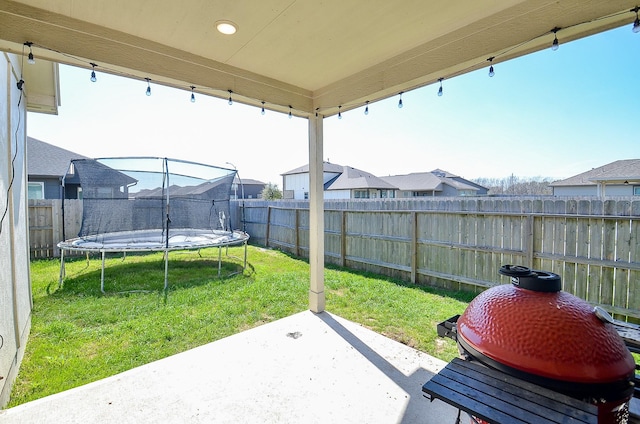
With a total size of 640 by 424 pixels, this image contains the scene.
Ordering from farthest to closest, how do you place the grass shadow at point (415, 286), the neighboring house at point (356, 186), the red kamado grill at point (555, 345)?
the neighboring house at point (356, 186)
the grass shadow at point (415, 286)
the red kamado grill at point (555, 345)

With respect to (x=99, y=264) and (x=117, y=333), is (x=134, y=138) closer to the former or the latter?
(x=99, y=264)

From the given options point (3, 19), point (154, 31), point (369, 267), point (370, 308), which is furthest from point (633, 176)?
point (3, 19)

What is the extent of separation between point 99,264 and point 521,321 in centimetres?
819

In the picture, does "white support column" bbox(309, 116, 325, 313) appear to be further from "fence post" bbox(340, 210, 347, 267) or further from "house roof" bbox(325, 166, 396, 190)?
"house roof" bbox(325, 166, 396, 190)

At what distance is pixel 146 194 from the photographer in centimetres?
627

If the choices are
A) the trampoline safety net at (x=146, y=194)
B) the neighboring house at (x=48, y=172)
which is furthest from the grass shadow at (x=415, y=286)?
the neighboring house at (x=48, y=172)

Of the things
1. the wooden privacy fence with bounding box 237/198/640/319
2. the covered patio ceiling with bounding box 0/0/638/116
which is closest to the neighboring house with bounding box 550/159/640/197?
the wooden privacy fence with bounding box 237/198/640/319

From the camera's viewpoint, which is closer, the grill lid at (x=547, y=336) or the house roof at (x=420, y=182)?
the grill lid at (x=547, y=336)

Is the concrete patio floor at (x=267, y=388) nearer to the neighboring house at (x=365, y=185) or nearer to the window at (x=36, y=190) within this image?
the window at (x=36, y=190)

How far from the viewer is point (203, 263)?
23.4 feet

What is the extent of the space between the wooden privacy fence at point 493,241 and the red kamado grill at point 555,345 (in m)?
3.14

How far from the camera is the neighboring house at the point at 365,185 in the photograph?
72.0 feet

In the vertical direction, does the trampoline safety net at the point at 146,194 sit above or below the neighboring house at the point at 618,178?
below

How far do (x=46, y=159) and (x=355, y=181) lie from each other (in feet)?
55.4
